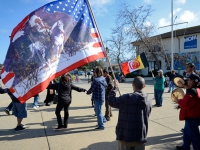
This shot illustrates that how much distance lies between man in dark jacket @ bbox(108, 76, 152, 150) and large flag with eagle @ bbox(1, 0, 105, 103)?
4.10 ft

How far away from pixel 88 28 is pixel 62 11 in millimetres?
609

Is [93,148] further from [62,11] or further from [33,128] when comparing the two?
[62,11]

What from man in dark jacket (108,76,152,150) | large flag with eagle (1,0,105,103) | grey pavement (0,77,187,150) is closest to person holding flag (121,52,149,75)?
grey pavement (0,77,187,150)

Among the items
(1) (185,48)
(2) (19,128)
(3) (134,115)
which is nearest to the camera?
(3) (134,115)

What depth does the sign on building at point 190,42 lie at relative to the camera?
3001 centimetres

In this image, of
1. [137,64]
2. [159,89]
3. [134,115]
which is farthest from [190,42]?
[134,115]

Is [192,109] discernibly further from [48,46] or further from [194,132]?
[48,46]

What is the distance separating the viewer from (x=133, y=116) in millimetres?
2670

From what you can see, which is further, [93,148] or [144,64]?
[144,64]

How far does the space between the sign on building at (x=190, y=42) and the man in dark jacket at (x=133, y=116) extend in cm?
3135

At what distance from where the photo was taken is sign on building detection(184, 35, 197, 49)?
1182 inches

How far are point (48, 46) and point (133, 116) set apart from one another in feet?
6.57

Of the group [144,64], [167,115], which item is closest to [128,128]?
[167,115]

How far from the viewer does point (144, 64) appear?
7785mm
